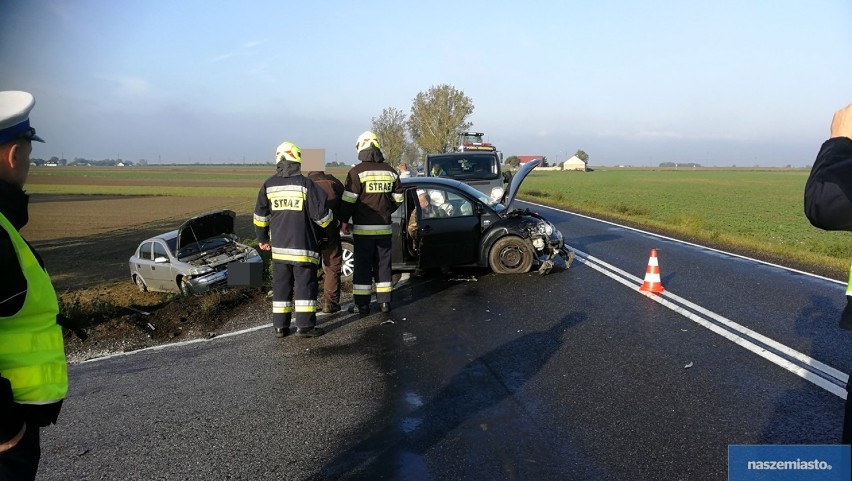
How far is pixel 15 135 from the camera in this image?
2064 mm

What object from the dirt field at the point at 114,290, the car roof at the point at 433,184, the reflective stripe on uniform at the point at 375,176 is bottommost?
the dirt field at the point at 114,290

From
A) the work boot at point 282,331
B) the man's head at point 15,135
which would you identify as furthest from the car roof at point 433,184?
the man's head at point 15,135

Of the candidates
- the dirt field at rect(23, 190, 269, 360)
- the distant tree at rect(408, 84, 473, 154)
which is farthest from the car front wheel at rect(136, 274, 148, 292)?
the distant tree at rect(408, 84, 473, 154)

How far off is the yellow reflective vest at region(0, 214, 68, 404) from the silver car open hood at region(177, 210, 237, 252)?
1032 centimetres

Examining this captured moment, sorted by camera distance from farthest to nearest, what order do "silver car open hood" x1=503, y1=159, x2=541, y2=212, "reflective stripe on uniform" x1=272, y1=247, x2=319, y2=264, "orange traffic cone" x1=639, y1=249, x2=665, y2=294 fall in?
"silver car open hood" x1=503, y1=159, x2=541, y2=212 < "orange traffic cone" x1=639, y1=249, x2=665, y2=294 < "reflective stripe on uniform" x1=272, y1=247, x2=319, y2=264

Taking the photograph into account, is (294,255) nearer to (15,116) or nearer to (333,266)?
(333,266)

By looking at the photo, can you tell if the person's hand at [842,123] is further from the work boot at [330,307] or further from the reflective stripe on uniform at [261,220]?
the work boot at [330,307]

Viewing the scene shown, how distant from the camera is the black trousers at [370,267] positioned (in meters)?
7.04

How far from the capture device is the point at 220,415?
4207mm

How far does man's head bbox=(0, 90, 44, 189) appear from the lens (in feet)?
6.66

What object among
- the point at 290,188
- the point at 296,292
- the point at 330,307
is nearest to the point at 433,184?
the point at 330,307

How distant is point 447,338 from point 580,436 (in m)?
2.40

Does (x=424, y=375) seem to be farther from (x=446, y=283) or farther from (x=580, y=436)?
(x=446, y=283)

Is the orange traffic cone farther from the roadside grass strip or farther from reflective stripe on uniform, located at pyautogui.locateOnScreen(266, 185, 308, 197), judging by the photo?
reflective stripe on uniform, located at pyautogui.locateOnScreen(266, 185, 308, 197)
